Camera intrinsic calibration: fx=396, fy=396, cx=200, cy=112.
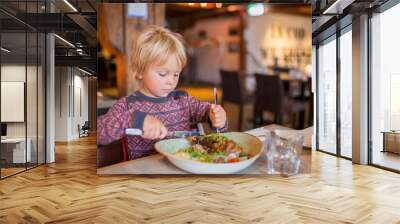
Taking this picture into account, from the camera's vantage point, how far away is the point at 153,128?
5.56 meters

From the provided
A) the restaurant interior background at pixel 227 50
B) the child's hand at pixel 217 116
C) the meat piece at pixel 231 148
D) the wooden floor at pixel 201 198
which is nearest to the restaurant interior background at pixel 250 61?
the restaurant interior background at pixel 227 50

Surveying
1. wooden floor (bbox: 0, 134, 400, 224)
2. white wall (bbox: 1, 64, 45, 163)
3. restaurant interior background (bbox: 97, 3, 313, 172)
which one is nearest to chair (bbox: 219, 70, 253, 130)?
restaurant interior background (bbox: 97, 3, 313, 172)

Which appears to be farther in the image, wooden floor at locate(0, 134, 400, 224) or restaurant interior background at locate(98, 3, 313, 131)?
restaurant interior background at locate(98, 3, 313, 131)

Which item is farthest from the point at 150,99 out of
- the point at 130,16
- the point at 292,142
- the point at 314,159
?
the point at 314,159

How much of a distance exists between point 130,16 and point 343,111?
484cm

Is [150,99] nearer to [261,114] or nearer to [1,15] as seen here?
[261,114]

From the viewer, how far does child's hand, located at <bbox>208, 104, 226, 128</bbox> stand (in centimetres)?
562

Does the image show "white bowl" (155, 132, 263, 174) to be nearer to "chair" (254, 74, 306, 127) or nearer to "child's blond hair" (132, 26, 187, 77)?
"chair" (254, 74, 306, 127)

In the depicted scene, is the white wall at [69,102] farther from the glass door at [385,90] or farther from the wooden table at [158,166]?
the glass door at [385,90]

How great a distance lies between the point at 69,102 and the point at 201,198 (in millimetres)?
7082

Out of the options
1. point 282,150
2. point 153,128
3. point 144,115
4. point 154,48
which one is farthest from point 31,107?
point 282,150

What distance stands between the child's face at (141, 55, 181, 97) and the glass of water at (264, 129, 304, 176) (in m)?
1.53

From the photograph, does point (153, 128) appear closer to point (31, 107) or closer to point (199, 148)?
point (199, 148)

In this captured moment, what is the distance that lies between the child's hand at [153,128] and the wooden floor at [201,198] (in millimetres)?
646
